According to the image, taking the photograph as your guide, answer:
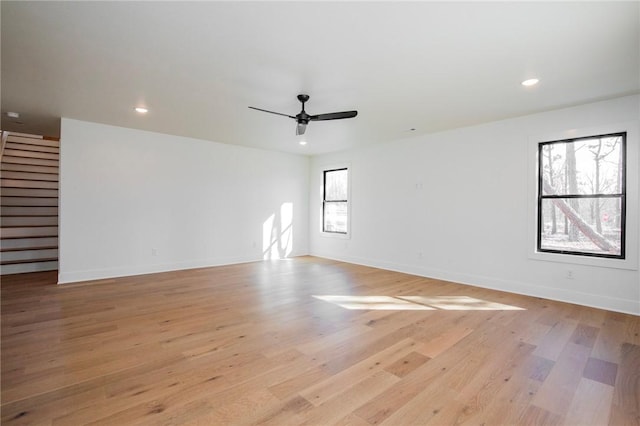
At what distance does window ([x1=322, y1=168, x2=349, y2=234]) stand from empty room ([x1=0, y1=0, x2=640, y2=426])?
0.79 ft

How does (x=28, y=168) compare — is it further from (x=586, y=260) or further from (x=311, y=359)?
(x=586, y=260)

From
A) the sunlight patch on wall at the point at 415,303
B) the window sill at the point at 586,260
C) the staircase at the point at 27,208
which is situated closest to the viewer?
the window sill at the point at 586,260

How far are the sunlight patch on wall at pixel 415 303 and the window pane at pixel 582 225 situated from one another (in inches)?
48.9

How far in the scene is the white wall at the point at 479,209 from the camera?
12.4ft

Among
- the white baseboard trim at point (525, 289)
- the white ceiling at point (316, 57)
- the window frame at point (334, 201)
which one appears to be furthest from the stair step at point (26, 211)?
the white baseboard trim at point (525, 289)

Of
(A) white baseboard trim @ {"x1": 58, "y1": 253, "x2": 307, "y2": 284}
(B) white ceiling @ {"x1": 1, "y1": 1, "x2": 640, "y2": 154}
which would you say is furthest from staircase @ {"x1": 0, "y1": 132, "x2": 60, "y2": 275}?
(B) white ceiling @ {"x1": 1, "y1": 1, "x2": 640, "y2": 154}

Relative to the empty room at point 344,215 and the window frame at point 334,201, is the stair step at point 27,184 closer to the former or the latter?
the empty room at point 344,215

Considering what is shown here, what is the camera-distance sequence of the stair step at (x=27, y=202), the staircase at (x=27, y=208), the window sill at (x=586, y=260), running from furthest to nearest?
the stair step at (x=27, y=202)
the staircase at (x=27, y=208)
the window sill at (x=586, y=260)

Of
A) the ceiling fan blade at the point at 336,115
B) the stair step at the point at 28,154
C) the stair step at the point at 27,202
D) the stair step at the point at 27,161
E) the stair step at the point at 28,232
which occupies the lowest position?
the stair step at the point at 28,232

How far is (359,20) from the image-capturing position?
2.25m

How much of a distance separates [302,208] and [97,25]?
232 inches

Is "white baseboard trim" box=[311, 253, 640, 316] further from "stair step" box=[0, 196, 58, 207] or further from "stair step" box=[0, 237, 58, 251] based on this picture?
"stair step" box=[0, 196, 58, 207]

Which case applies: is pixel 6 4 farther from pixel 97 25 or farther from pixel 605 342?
pixel 605 342

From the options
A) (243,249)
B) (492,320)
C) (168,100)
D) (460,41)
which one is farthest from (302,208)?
(460,41)
